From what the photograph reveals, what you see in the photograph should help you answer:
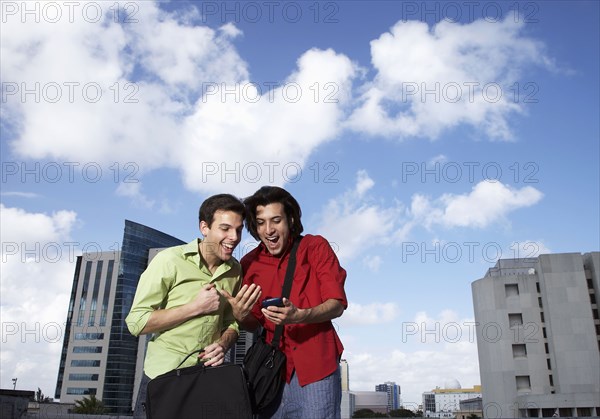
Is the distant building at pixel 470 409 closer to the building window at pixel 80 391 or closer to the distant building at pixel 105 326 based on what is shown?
the distant building at pixel 105 326

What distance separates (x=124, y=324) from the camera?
3509 inches

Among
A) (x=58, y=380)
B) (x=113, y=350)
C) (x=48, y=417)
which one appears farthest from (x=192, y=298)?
(x=58, y=380)

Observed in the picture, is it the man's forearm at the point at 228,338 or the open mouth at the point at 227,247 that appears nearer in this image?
the man's forearm at the point at 228,338

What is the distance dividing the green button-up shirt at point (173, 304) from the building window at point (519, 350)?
243 ft

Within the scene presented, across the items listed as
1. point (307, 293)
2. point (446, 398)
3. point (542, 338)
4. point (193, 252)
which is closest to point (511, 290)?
point (542, 338)

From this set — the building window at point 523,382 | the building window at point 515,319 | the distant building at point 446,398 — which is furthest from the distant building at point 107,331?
the distant building at point 446,398

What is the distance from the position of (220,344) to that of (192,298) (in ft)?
1.01

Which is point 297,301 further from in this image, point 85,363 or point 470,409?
point 470,409

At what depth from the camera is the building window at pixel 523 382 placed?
66.0m

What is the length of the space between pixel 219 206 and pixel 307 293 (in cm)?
75

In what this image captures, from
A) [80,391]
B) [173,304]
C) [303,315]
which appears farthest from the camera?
[80,391]

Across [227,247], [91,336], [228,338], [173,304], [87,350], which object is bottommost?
[228,338]

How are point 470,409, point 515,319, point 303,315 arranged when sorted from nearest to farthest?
1. point 303,315
2. point 515,319
3. point 470,409

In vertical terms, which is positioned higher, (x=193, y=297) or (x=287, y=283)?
(x=287, y=283)
